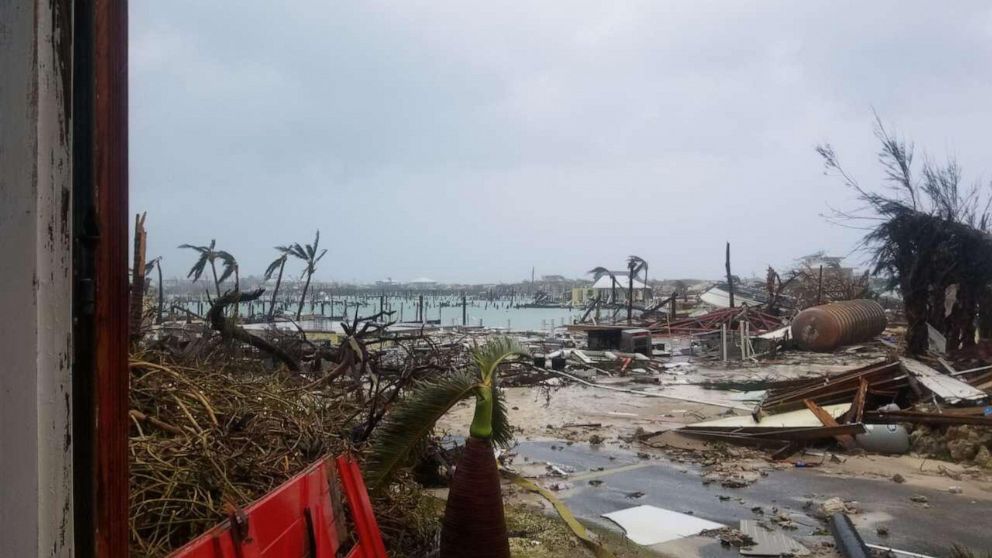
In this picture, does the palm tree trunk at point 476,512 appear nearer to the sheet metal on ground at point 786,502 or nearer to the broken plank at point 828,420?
the sheet metal on ground at point 786,502

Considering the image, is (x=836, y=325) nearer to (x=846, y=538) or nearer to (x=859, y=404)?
(x=859, y=404)

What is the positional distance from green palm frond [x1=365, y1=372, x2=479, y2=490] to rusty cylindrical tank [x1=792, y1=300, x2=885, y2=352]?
20243mm

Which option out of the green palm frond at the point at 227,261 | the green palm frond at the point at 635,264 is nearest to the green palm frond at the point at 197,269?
the green palm frond at the point at 227,261

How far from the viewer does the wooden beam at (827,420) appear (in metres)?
9.19

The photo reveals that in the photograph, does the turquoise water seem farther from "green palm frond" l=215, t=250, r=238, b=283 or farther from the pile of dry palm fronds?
the pile of dry palm fronds

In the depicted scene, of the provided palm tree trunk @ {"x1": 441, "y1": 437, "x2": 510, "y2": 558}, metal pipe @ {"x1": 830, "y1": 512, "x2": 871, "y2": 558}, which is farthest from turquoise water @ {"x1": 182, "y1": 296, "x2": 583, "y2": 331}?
palm tree trunk @ {"x1": 441, "y1": 437, "x2": 510, "y2": 558}

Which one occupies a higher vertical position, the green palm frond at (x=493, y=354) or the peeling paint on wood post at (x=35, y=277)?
the peeling paint on wood post at (x=35, y=277)

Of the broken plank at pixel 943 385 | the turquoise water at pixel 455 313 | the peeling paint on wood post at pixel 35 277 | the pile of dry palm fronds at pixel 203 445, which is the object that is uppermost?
the peeling paint on wood post at pixel 35 277

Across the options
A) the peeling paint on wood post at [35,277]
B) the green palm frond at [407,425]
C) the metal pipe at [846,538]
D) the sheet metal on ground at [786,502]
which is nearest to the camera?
the peeling paint on wood post at [35,277]

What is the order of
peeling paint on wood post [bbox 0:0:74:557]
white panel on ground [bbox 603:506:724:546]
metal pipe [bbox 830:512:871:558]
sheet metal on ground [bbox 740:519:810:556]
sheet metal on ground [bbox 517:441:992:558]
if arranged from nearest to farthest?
peeling paint on wood post [bbox 0:0:74:557] < metal pipe [bbox 830:512:871:558] < sheet metal on ground [bbox 740:519:810:556] < sheet metal on ground [bbox 517:441:992:558] < white panel on ground [bbox 603:506:724:546]

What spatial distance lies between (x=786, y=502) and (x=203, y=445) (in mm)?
6148

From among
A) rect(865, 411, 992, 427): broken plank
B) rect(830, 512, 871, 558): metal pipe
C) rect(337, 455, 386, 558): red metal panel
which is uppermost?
rect(337, 455, 386, 558): red metal panel

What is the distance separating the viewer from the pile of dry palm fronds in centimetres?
280

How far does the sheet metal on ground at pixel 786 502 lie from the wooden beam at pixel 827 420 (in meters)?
1.22
